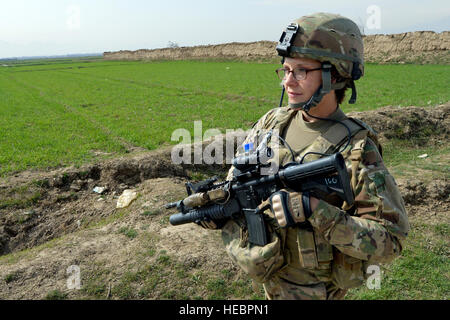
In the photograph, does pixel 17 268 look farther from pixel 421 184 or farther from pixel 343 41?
pixel 421 184

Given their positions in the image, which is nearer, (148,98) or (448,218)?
(448,218)

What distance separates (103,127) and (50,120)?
133 inches

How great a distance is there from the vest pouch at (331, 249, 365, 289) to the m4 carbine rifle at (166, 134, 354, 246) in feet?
1.51

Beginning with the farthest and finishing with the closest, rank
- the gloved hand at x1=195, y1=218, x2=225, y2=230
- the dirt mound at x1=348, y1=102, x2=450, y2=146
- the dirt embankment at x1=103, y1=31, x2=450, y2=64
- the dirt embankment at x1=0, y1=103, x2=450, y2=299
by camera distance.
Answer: the dirt embankment at x1=103, y1=31, x2=450, y2=64, the dirt mound at x1=348, y1=102, x2=450, y2=146, the dirt embankment at x1=0, y1=103, x2=450, y2=299, the gloved hand at x1=195, y1=218, x2=225, y2=230

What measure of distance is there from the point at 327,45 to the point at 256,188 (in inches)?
40.8

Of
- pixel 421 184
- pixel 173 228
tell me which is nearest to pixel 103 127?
pixel 173 228

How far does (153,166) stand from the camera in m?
7.36

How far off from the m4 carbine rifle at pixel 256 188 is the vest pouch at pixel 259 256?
5 centimetres

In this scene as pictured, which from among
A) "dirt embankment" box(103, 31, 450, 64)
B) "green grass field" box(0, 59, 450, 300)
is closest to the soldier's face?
"green grass field" box(0, 59, 450, 300)

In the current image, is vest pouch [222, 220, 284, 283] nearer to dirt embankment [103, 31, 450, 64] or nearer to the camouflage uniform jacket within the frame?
the camouflage uniform jacket

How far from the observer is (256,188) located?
215cm

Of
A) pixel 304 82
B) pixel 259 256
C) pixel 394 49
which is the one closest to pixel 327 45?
pixel 304 82

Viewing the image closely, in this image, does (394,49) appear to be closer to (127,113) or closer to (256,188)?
(127,113)

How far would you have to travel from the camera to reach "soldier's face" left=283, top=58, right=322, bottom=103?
2117 mm
